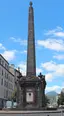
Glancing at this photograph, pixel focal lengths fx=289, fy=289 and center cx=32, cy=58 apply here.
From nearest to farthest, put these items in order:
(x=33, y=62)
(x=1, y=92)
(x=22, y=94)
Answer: (x=22, y=94) → (x=33, y=62) → (x=1, y=92)

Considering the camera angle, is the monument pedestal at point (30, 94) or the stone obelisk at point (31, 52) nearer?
the monument pedestal at point (30, 94)

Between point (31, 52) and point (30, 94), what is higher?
point (31, 52)

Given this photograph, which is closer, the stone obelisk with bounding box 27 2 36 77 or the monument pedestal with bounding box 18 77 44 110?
the monument pedestal with bounding box 18 77 44 110

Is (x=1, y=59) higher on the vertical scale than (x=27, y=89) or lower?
higher

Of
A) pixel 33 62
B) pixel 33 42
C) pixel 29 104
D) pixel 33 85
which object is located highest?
pixel 33 42

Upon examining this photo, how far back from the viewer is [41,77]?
136 ft

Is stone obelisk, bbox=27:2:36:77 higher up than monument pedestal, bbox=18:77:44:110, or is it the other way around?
stone obelisk, bbox=27:2:36:77

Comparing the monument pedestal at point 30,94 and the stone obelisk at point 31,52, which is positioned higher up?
the stone obelisk at point 31,52

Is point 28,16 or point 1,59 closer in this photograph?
point 28,16

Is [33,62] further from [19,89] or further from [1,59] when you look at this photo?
[1,59]

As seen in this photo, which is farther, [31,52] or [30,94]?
[31,52]

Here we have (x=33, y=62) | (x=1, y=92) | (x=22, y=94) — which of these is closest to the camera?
(x=22, y=94)

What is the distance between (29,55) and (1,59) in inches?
2236

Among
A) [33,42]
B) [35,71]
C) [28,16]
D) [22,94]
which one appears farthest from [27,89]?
[28,16]
